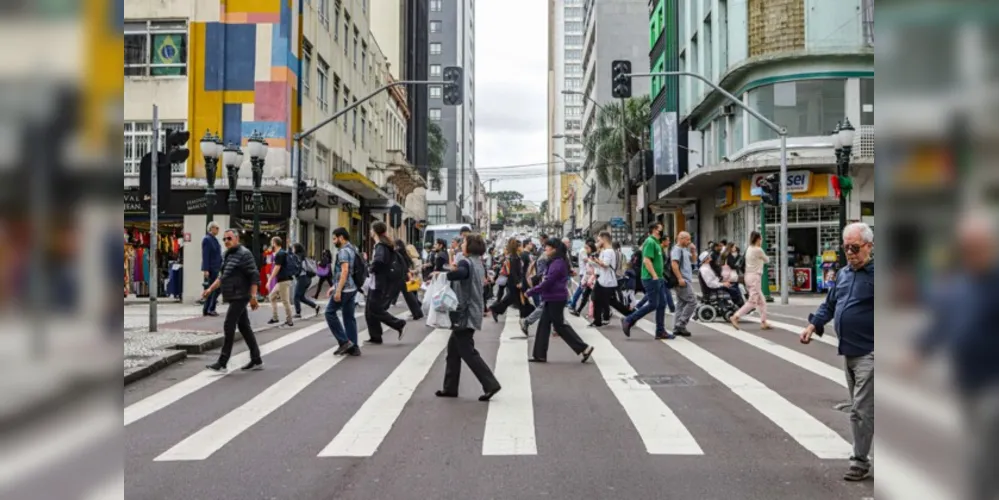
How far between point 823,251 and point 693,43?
1465cm

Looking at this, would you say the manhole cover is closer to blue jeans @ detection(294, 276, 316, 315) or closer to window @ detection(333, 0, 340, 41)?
blue jeans @ detection(294, 276, 316, 315)

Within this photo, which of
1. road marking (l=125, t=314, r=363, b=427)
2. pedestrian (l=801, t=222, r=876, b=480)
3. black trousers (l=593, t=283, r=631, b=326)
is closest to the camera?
pedestrian (l=801, t=222, r=876, b=480)

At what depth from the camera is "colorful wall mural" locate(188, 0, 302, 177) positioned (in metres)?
27.9

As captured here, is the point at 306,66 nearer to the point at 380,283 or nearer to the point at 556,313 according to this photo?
the point at 380,283

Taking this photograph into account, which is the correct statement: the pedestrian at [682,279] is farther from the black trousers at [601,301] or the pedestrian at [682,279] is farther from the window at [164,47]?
the window at [164,47]

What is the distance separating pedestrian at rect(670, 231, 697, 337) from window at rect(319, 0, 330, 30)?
24399mm

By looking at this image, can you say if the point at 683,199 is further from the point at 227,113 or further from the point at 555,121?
the point at 555,121

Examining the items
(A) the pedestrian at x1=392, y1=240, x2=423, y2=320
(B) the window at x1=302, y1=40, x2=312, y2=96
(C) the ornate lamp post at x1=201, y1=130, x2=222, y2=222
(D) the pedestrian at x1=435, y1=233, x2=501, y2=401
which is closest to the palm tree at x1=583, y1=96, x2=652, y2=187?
(B) the window at x1=302, y1=40, x2=312, y2=96

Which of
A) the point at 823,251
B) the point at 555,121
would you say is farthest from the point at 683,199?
the point at 555,121

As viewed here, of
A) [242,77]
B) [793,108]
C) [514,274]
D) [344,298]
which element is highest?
[242,77]

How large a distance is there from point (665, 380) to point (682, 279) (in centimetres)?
423

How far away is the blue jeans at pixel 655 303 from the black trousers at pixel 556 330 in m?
3.03

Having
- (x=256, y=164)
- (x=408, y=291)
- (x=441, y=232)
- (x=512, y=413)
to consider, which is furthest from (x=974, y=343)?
(x=441, y=232)

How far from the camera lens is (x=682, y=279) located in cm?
1330
